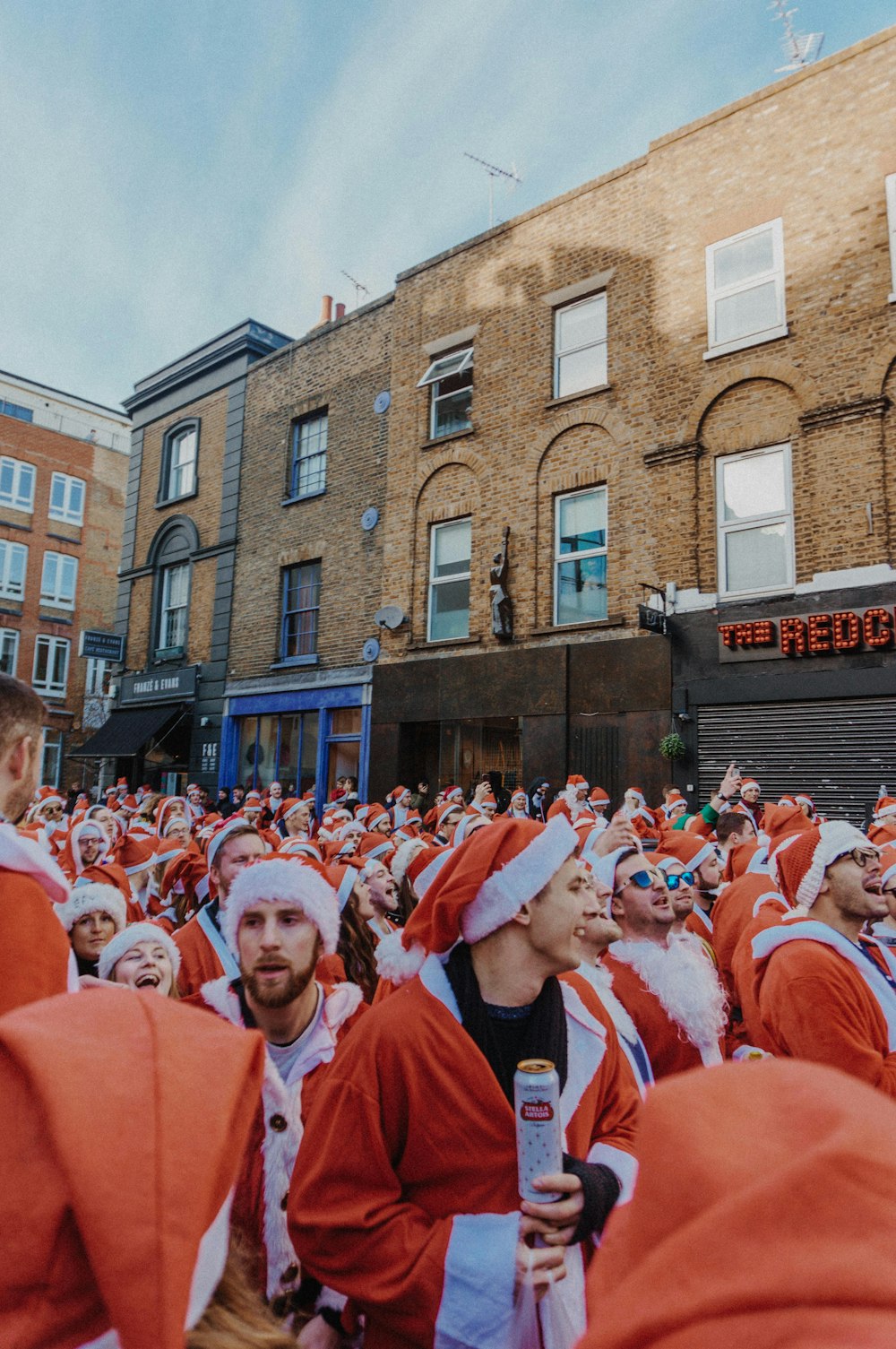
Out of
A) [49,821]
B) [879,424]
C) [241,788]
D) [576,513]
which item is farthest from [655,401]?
[241,788]

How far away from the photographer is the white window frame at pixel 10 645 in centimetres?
3303

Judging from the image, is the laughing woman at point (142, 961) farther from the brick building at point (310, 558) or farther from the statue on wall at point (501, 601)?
the brick building at point (310, 558)

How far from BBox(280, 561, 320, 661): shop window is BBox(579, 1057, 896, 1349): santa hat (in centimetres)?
1817

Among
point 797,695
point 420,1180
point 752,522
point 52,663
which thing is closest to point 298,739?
point 752,522

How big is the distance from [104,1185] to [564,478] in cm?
1465

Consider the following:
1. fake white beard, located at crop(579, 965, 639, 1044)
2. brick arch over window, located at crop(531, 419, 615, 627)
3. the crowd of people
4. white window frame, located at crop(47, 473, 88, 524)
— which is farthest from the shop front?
white window frame, located at crop(47, 473, 88, 524)

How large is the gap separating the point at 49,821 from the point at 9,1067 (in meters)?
9.67

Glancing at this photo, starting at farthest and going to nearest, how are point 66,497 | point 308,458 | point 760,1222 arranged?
point 66,497 → point 308,458 → point 760,1222

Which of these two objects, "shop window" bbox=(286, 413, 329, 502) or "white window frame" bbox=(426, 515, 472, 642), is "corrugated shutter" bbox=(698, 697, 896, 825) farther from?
"shop window" bbox=(286, 413, 329, 502)

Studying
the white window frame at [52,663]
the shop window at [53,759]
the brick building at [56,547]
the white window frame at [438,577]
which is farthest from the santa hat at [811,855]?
the white window frame at [52,663]

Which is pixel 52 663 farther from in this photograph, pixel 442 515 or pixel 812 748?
pixel 812 748

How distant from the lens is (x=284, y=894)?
10.6 feet

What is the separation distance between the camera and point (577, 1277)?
2053 mm

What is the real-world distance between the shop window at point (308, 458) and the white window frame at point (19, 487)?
19.1 meters
